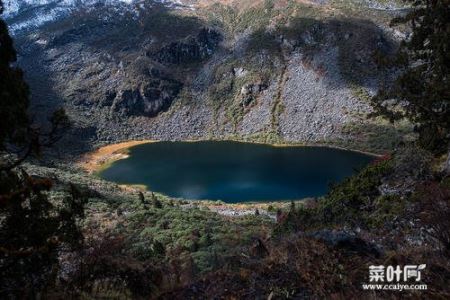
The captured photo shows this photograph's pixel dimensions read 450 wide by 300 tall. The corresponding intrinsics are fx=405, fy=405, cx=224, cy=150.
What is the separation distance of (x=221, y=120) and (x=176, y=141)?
15142 millimetres

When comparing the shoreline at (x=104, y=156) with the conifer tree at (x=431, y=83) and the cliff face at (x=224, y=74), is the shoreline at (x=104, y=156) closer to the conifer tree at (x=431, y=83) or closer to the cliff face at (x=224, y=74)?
the cliff face at (x=224, y=74)

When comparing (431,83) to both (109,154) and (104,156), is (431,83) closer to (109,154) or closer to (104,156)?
(104,156)

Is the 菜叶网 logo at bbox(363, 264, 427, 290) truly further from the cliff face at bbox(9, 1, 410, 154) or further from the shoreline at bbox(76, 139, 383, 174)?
the cliff face at bbox(9, 1, 410, 154)

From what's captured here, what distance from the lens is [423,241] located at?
955cm

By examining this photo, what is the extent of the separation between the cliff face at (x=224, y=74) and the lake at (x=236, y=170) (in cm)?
1107

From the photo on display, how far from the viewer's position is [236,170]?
76.2 m

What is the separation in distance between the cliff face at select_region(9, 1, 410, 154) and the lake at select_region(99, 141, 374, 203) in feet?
36.3

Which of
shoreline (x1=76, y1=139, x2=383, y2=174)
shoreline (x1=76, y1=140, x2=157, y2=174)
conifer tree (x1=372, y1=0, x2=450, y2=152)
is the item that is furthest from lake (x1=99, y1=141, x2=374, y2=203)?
conifer tree (x1=372, y1=0, x2=450, y2=152)

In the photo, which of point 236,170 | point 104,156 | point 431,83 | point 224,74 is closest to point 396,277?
point 431,83

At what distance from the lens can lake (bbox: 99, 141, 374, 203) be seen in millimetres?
63675

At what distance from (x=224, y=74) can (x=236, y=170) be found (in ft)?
201

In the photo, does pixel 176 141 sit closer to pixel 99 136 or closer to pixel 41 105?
pixel 99 136

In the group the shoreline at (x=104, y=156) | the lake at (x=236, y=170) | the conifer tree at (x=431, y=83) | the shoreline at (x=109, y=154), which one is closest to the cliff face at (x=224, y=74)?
the shoreline at (x=109, y=154)

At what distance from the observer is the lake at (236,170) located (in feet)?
209
